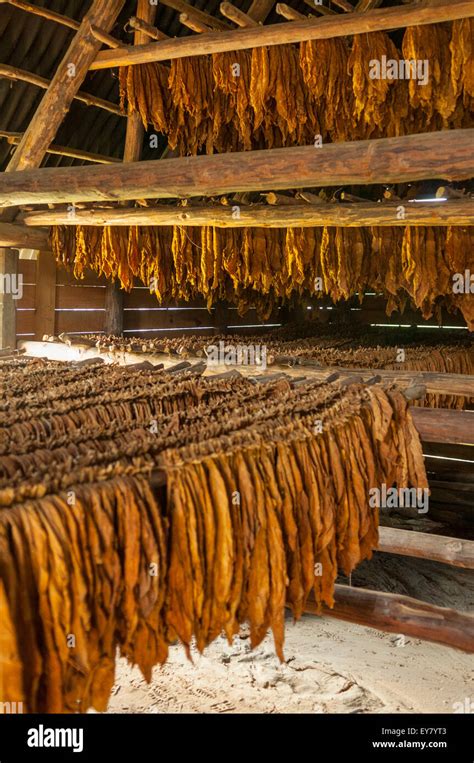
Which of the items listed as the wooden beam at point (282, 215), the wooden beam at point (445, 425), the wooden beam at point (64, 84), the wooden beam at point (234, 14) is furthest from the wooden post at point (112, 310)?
the wooden beam at point (445, 425)

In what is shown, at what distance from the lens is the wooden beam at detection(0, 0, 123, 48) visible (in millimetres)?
6527

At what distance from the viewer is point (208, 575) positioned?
7.31ft

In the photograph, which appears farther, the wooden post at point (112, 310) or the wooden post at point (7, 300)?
the wooden post at point (112, 310)

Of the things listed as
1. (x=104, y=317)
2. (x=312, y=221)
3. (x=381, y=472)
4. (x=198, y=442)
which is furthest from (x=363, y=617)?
(x=104, y=317)

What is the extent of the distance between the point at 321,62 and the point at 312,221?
1.35 m

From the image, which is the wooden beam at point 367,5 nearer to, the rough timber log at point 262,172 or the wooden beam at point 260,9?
the wooden beam at point 260,9

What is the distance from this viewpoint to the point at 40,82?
291 inches

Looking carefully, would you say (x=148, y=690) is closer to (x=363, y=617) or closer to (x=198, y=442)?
(x=363, y=617)

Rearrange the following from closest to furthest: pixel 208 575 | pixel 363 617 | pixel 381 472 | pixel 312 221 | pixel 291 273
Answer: pixel 208 575
pixel 381 472
pixel 363 617
pixel 312 221
pixel 291 273

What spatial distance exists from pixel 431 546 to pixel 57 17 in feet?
19.7

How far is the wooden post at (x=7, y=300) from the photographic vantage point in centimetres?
855

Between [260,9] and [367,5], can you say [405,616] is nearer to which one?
[367,5]

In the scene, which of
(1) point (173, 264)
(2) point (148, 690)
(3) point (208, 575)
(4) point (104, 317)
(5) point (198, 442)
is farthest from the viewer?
(4) point (104, 317)

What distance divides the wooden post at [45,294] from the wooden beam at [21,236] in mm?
1543
